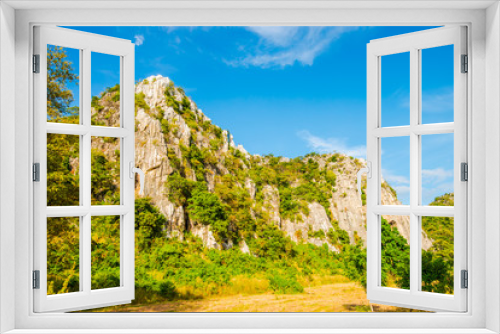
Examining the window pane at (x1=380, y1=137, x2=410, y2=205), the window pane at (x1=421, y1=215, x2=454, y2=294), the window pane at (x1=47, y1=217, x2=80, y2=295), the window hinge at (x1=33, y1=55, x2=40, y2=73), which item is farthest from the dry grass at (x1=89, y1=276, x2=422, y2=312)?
the window hinge at (x1=33, y1=55, x2=40, y2=73)

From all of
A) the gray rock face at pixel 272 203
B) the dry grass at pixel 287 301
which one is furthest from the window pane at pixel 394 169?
the gray rock face at pixel 272 203

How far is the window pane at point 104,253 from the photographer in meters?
4.10

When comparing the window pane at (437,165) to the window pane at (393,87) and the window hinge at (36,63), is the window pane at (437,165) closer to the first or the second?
the window pane at (393,87)

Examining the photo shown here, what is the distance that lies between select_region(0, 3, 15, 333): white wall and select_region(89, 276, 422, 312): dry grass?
294 cm

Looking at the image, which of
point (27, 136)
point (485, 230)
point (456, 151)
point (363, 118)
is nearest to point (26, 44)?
point (27, 136)

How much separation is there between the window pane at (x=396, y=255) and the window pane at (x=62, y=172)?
3.23 m

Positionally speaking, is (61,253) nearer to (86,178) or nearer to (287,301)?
(86,178)

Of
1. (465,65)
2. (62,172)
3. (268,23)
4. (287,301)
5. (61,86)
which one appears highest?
(61,86)

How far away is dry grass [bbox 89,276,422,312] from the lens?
4500 mm

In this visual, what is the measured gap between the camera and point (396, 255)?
140 inches

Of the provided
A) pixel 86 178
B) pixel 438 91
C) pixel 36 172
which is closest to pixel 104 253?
pixel 86 178

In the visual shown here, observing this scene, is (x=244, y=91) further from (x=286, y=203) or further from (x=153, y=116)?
(x=286, y=203)

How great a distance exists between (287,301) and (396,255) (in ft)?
6.15

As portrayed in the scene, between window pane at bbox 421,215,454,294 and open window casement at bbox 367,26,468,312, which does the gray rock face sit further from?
open window casement at bbox 367,26,468,312
